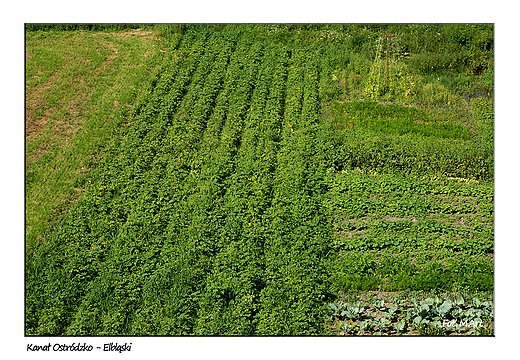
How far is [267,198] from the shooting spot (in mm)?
14297

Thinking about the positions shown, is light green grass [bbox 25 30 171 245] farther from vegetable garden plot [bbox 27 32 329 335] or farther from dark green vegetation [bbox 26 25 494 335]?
vegetable garden plot [bbox 27 32 329 335]

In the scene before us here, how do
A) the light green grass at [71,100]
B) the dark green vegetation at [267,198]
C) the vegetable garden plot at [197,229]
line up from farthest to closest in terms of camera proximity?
the light green grass at [71,100] → the dark green vegetation at [267,198] → the vegetable garden plot at [197,229]

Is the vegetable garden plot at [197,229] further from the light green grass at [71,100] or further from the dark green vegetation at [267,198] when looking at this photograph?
the light green grass at [71,100]

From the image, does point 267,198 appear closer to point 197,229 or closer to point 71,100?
point 197,229

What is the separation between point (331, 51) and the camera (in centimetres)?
2230

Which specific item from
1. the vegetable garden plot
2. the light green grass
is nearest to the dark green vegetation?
the vegetable garden plot

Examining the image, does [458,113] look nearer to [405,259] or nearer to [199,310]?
[405,259]

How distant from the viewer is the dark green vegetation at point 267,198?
447 inches

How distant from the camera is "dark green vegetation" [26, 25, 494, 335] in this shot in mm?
11359

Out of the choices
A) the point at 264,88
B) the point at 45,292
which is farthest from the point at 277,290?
the point at 264,88

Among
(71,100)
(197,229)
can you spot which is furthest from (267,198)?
(71,100)

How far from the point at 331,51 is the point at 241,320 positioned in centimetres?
1391

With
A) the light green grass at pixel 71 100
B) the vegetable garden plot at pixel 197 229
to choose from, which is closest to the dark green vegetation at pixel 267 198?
the vegetable garden plot at pixel 197 229

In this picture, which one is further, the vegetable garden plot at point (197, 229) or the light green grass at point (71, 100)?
the light green grass at point (71, 100)
